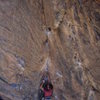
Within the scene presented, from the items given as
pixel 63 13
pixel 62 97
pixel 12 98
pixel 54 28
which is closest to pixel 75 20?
pixel 63 13

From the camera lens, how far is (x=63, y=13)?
106 inches

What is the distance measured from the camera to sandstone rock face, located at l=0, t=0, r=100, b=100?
255cm

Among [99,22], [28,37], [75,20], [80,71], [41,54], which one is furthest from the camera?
[41,54]

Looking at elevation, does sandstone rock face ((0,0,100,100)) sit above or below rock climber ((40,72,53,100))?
above

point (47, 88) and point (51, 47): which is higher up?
point (51, 47)

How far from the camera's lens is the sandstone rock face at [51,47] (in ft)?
8.37

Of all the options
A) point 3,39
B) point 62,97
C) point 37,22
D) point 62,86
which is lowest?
point 62,97

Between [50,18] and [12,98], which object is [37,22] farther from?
[12,98]

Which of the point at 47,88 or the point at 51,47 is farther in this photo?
the point at 47,88

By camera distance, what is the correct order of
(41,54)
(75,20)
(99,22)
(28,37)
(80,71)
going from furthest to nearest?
1. (41,54)
2. (28,37)
3. (80,71)
4. (75,20)
5. (99,22)

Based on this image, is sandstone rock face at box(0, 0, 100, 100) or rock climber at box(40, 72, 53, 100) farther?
rock climber at box(40, 72, 53, 100)

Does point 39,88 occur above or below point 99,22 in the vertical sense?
below

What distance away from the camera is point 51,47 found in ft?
10.9

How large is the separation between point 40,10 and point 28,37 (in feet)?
1.84
